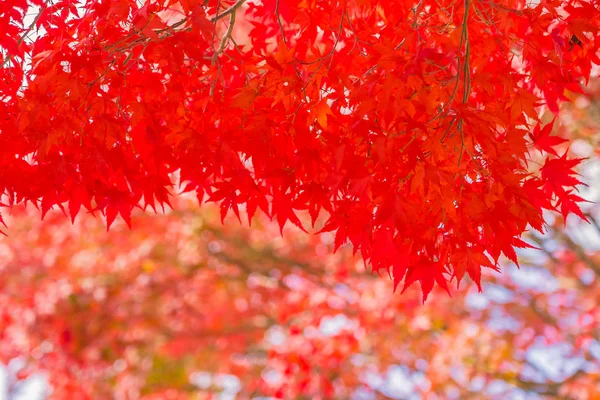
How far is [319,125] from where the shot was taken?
2496 mm

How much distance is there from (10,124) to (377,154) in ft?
4.55

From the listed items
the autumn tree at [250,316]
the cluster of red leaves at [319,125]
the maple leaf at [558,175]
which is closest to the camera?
the cluster of red leaves at [319,125]

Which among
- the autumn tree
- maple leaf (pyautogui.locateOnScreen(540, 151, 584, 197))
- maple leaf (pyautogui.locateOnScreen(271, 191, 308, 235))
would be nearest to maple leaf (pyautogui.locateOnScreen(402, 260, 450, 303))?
maple leaf (pyautogui.locateOnScreen(271, 191, 308, 235))

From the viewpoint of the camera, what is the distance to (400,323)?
303 inches

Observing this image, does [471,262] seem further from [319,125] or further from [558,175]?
[319,125]

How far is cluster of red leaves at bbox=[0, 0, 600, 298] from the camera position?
2.25 meters

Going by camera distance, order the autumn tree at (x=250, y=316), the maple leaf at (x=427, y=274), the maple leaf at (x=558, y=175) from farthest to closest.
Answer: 1. the autumn tree at (x=250, y=316)
2. the maple leaf at (x=558, y=175)
3. the maple leaf at (x=427, y=274)

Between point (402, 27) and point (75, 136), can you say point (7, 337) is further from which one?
point (402, 27)

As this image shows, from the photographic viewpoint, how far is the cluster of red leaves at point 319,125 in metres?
2.25

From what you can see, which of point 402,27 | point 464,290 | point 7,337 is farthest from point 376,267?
point 7,337

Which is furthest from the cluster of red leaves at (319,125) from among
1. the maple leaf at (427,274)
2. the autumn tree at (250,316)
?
the autumn tree at (250,316)

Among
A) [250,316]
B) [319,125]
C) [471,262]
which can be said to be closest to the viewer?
[471,262]

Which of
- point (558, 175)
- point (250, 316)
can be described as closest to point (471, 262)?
point (558, 175)

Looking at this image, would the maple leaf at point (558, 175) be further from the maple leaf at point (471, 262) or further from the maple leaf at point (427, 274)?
the maple leaf at point (427, 274)
